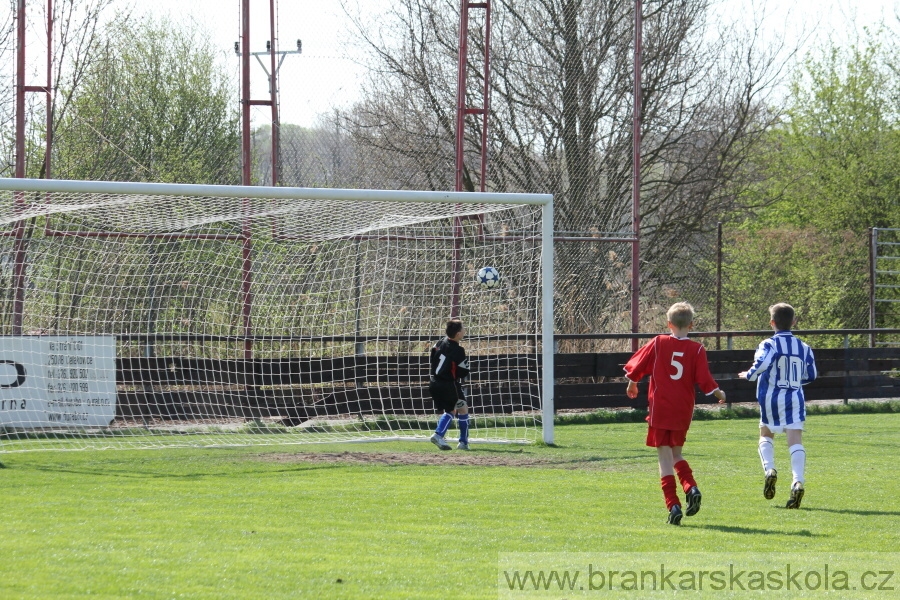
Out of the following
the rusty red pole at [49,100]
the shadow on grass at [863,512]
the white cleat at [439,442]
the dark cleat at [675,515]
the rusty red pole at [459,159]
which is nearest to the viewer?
the dark cleat at [675,515]

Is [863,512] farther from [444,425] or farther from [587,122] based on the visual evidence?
[587,122]

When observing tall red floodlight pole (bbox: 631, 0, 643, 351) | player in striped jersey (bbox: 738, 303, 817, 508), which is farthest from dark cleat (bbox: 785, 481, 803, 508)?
tall red floodlight pole (bbox: 631, 0, 643, 351)

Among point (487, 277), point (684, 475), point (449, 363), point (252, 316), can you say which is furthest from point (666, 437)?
point (252, 316)

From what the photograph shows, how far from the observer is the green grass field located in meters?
4.85

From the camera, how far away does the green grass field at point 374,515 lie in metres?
4.85

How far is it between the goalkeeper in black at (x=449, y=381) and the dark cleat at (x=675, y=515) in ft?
14.9

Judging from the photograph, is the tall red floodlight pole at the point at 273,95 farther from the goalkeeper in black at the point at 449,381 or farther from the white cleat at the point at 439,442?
the white cleat at the point at 439,442

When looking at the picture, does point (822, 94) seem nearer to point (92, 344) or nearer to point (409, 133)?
point (409, 133)

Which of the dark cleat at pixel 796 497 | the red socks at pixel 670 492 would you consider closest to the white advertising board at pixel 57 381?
the red socks at pixel 670 492

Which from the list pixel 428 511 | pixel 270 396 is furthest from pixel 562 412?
pixel 428 511

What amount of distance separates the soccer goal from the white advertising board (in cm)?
2

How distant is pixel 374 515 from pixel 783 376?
124 inches

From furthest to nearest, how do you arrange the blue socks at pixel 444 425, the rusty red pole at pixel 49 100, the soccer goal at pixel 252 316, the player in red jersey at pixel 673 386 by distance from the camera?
the rusty red pole at pixel 49 100 < the soccer goal at pixel 252 316 < the blue socks at pixel 444 425 < the player in red jersey at pixel 673 386

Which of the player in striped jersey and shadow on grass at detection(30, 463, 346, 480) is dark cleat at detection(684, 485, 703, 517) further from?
shadow on grass at detection(30, 463, 346, 480)
